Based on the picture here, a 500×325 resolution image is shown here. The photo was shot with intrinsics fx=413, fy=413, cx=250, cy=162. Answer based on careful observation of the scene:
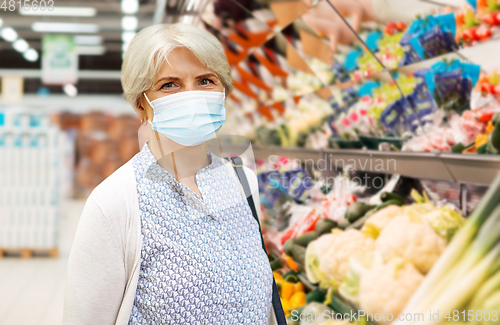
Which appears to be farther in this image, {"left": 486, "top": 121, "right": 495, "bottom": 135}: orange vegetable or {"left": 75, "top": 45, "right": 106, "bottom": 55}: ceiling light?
{"left": 75, "top": 45, "right": 106, "bottom": 55}: ceiling light

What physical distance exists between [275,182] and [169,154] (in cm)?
92

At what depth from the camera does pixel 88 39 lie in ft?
29.9

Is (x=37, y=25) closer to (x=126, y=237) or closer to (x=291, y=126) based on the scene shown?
(x=291, y=126)

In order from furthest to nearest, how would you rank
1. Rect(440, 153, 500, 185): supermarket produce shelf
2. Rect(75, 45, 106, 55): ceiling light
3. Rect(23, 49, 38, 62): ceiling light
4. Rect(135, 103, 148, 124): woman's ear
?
Rect(23, 49, 38, 62): ceiling light
Rect(75, 45, 106, 55): ceiling light
Rect(135, 103, 148, 124): woman's ear
Rect(440, 153, 500, 185): supermarket produce shelf

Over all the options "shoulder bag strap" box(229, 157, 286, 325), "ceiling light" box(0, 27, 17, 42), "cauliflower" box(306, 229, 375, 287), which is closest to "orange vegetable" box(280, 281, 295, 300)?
"cauliflower" box(306, 229, 375, 287)

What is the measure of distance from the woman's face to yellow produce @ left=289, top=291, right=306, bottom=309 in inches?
37.2

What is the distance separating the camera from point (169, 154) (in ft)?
3.96

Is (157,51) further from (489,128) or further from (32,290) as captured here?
(32,290)

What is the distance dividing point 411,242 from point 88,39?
941 centimetres

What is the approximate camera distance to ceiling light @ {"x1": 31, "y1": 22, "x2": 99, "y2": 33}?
24.7 feet

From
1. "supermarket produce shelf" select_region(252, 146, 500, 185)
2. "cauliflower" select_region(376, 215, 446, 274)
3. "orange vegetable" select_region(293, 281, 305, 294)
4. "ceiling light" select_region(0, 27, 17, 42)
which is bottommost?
"orange vegetable" select_region(293, 281, 305, 294)

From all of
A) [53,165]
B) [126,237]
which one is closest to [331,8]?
[126,237]

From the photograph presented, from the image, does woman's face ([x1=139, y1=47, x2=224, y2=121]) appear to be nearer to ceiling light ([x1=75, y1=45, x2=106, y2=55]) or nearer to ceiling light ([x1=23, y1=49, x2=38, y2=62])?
ceiling light ([x1=75, y1=45, x2=106, y2=55])

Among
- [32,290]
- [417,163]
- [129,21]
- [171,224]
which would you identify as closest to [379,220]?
[417,163]
